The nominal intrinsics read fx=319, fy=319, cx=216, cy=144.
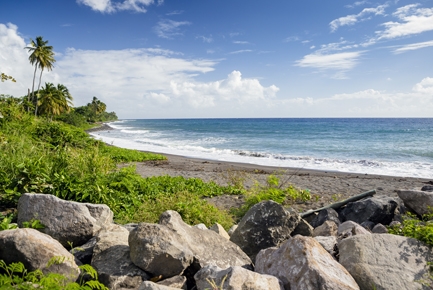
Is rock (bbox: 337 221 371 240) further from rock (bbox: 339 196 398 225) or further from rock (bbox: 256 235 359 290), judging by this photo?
rock (bbox: 256 235 359 290)

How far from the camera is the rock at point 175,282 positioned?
3467 mm

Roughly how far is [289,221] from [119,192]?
466cm

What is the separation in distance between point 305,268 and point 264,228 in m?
1.94

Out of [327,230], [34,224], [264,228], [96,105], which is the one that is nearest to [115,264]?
[34,224]

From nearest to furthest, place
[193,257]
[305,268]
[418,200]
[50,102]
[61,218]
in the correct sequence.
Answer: [305,268]
[193,257]
[61,218]
[418,200]
[50,102]

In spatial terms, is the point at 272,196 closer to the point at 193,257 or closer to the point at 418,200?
the point at 418,200

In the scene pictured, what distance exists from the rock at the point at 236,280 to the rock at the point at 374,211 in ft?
13.9

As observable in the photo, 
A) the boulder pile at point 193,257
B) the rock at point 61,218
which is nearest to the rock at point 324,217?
the boulder pile at point 193,257

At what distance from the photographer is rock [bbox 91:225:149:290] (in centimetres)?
351

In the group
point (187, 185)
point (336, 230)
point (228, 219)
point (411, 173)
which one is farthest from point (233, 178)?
point (411, 173)

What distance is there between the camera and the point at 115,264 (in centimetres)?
370

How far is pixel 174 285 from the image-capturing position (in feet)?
11.3

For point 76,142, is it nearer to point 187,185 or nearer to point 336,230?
point 187,185

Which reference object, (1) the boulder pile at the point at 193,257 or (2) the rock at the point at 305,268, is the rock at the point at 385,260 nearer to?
(1) the boulder pile at the point at 193,257
